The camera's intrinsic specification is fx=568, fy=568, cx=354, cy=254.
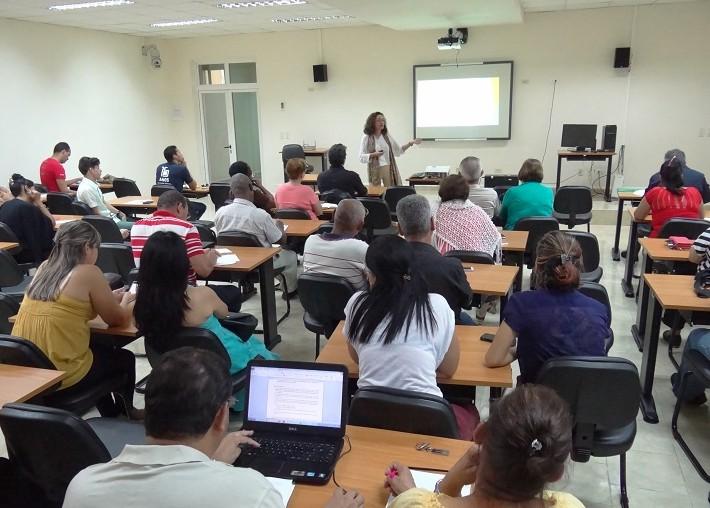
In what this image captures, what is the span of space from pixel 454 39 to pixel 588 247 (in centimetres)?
569

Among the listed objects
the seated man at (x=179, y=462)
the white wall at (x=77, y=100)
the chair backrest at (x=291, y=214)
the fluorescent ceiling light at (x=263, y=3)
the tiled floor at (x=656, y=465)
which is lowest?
the tiled floor at (x=656, y=465)

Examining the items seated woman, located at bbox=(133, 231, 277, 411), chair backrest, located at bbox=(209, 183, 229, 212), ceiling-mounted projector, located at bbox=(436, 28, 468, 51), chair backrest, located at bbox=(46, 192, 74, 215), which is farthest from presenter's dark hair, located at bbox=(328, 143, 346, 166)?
seated woman, located at bbox=(133, 231, 277, 411)

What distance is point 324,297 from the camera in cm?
342

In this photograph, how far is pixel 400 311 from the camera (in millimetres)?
2082

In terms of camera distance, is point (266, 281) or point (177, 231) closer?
point (177, 231)

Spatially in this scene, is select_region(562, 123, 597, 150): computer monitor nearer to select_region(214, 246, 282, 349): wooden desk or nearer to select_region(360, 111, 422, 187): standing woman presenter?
select_region(360, 111, 422, 187): standing woman presenter

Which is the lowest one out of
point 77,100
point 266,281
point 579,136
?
point 266,281

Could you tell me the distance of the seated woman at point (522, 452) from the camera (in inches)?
45.3

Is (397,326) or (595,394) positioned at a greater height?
(397,326)

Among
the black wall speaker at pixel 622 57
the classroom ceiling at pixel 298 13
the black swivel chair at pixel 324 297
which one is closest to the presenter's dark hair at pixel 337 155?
the classroom ceiling at pixel 298 13

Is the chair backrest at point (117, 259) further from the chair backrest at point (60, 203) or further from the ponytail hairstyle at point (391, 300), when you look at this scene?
the ponytail hairstyle at point (391, 300)

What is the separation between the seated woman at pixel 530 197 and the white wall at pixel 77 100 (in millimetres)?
7224

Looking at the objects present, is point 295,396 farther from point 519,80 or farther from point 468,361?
point 519,80

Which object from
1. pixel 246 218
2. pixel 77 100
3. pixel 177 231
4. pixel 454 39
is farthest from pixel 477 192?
pixel 77 100
